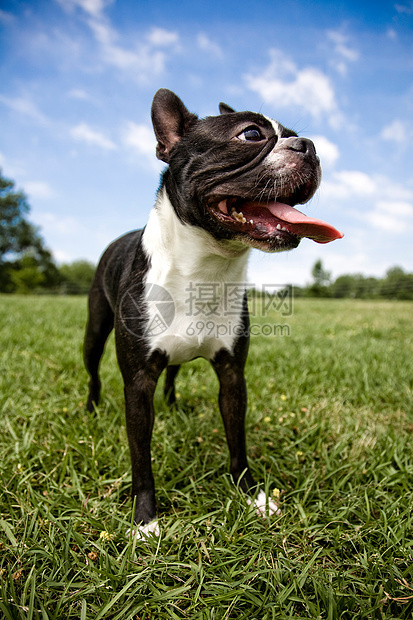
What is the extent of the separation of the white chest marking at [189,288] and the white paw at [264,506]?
2.59ft

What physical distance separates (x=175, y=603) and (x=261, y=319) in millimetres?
6253

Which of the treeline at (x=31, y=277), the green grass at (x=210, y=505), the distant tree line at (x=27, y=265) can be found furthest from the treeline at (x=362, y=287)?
the green grass at (x=210, y=505)

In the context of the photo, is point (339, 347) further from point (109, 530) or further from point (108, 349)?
point (109, 530)

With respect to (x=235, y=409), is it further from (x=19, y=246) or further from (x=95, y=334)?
(x=19, y=246)

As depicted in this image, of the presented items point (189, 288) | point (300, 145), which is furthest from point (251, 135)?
point (189, 288)

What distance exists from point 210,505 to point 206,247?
1330 millimetres

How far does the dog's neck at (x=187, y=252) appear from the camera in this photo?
6.84 ft

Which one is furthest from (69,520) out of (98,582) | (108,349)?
(108,349)

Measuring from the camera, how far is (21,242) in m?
50.1

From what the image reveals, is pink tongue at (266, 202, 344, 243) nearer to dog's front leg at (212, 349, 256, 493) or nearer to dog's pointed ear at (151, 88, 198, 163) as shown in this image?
dog's pointed ear at (151, 88, 198, 163)

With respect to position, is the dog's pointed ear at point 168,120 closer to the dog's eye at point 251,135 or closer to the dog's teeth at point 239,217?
the dog's eye at point 251,135

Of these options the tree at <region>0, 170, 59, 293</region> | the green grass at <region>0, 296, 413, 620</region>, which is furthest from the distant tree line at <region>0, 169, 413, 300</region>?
the green grass at <region>0, 296, 413, 620</region>

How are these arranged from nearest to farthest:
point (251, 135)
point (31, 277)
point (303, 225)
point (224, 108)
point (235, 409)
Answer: point (303, 225) → point (251, 135) → point (235, 409) → point (224, 108) → point (31, 277)

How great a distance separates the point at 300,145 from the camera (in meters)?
1.93
